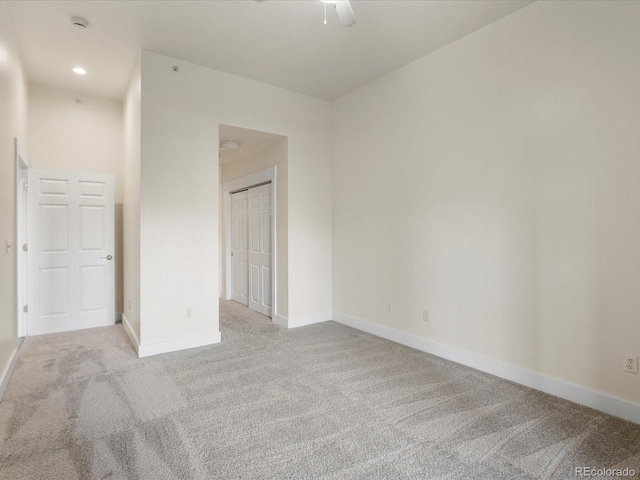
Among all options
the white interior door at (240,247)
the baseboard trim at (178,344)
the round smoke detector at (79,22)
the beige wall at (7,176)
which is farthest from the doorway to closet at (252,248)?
the beige wall at (7,176)

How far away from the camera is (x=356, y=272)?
4.53 meters

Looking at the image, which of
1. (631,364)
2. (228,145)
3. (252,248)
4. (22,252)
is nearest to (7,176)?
(22,252)

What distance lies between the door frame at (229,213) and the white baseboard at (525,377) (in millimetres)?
1596

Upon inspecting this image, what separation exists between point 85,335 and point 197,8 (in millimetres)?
3902

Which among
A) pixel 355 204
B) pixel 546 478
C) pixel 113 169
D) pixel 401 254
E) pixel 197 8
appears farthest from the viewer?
pixel 113 169

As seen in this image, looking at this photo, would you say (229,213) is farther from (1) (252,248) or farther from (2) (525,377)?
(2) (525,377)

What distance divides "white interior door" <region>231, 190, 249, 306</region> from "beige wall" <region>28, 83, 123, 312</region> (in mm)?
1811

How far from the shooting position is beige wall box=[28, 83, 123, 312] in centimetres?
440

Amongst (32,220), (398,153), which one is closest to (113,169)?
(32,220)

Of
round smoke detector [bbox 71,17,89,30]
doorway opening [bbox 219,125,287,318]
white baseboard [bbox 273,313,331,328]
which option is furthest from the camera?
doorway opening [bbox 219,125,287,318]

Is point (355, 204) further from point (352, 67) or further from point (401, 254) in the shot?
point (352, 67)

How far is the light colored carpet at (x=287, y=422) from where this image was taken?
1.84 m

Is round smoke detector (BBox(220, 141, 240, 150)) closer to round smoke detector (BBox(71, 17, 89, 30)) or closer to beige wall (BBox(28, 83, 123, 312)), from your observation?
beige wall (BBox(28, 83, 123, 312))

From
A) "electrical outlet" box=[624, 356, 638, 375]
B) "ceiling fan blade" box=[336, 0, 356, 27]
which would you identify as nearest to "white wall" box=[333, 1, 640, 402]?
"electrical outlet" box=[624, 356, 638, 375]
